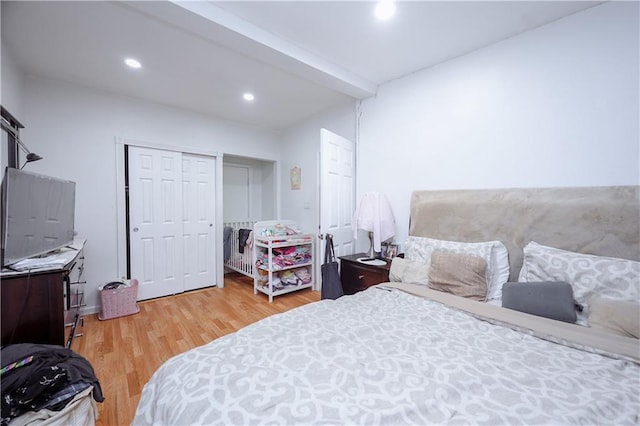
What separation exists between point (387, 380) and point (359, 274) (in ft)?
5.61

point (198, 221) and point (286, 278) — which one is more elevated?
point (198, 221)

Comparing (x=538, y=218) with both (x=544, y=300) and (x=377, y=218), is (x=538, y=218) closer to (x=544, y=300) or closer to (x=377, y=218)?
(x=544, y=300)

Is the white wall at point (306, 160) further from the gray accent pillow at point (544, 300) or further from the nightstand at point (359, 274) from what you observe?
the gray accent pillow at point (544, 300)

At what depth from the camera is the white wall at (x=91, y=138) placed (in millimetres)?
2635

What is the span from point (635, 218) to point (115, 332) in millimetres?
4107

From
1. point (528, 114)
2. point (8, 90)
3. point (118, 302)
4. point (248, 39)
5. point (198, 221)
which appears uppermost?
point (248, 39)

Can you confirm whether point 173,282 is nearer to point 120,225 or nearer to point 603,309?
point 120,225

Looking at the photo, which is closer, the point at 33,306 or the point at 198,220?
the point at 33,306

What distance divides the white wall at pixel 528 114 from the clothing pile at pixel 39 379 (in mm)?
2614

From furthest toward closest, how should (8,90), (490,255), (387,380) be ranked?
(8,90) → (490,255) → (387,380)

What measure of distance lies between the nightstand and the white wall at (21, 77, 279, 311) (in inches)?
108

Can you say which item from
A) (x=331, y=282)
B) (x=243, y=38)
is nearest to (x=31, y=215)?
(x=243, y=38)

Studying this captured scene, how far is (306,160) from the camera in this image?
160 inches

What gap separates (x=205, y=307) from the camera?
3.07 meters
